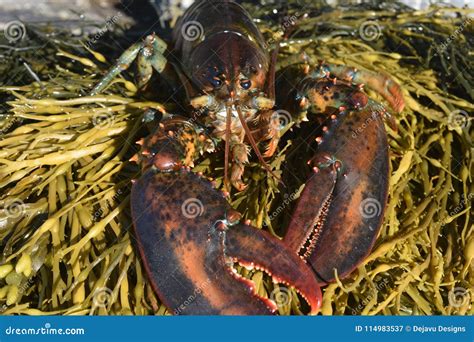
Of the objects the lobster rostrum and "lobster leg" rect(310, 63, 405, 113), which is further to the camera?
"lobster leg" rect(310, 63, 405, 113)

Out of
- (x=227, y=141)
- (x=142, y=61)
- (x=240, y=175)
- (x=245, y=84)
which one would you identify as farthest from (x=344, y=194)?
(x=142, y=61)

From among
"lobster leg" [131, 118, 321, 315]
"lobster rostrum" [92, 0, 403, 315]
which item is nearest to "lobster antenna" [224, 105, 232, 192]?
"lobster rostrum" [92, 0, 403, 315]

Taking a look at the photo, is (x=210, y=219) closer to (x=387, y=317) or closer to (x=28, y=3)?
(x=387, y=317)

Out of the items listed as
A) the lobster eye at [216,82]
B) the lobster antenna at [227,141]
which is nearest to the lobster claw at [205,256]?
the lobster antenna at [227,141]

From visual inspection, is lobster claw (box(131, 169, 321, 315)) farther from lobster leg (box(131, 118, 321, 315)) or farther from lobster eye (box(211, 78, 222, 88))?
lobster eye (box(211, 78, 222, 88))

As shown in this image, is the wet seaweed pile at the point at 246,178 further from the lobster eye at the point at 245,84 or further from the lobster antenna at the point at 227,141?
the lobster eye at the point at 245,84

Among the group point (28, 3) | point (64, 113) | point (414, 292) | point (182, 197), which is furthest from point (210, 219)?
point (28, 3)
